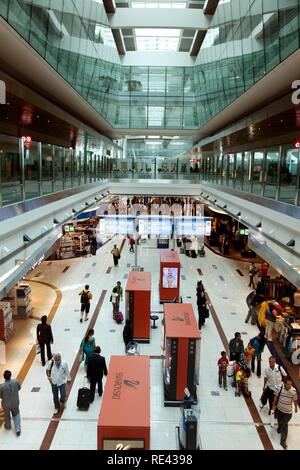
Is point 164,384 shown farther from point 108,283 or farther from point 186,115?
point 186,115

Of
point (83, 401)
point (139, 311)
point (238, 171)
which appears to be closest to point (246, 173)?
point (238, 171)

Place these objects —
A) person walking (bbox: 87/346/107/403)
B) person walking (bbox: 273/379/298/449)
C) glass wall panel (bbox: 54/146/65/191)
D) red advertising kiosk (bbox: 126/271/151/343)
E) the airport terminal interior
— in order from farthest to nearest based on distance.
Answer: glass wall panel (bbox: 54/146/65/191) < red advertising kiosk (bbox: 126/271/151/343) < person walking (bbox: 87/346/107/403) < the airport terminal interior < person walking (bbox: 273/379/298/449)

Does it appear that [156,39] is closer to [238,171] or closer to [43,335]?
[238,171]

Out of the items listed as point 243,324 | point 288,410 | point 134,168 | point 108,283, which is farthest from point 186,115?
point 288,410

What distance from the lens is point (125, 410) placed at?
18.5 ft

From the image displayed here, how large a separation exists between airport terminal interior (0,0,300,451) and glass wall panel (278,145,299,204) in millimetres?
75

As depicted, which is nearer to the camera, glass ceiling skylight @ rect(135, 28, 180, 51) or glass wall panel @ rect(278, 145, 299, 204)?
glass wall panel @ rect(278, 145, 299, 204)

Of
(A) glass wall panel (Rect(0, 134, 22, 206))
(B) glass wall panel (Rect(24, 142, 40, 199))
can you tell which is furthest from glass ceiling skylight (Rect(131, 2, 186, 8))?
(A) glass wall panel (Rect(0, 134, 22, 206))

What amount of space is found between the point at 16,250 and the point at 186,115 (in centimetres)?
2646

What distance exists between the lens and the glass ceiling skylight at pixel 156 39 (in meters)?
32.5

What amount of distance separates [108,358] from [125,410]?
506 cm

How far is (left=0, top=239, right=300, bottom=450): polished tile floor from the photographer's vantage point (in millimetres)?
7473

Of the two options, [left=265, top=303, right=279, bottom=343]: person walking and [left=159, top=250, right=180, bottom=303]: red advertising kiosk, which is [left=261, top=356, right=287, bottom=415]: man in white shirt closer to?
[left=265, top=303, right=279, bottom=343]: person walking

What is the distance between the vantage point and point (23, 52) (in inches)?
343
